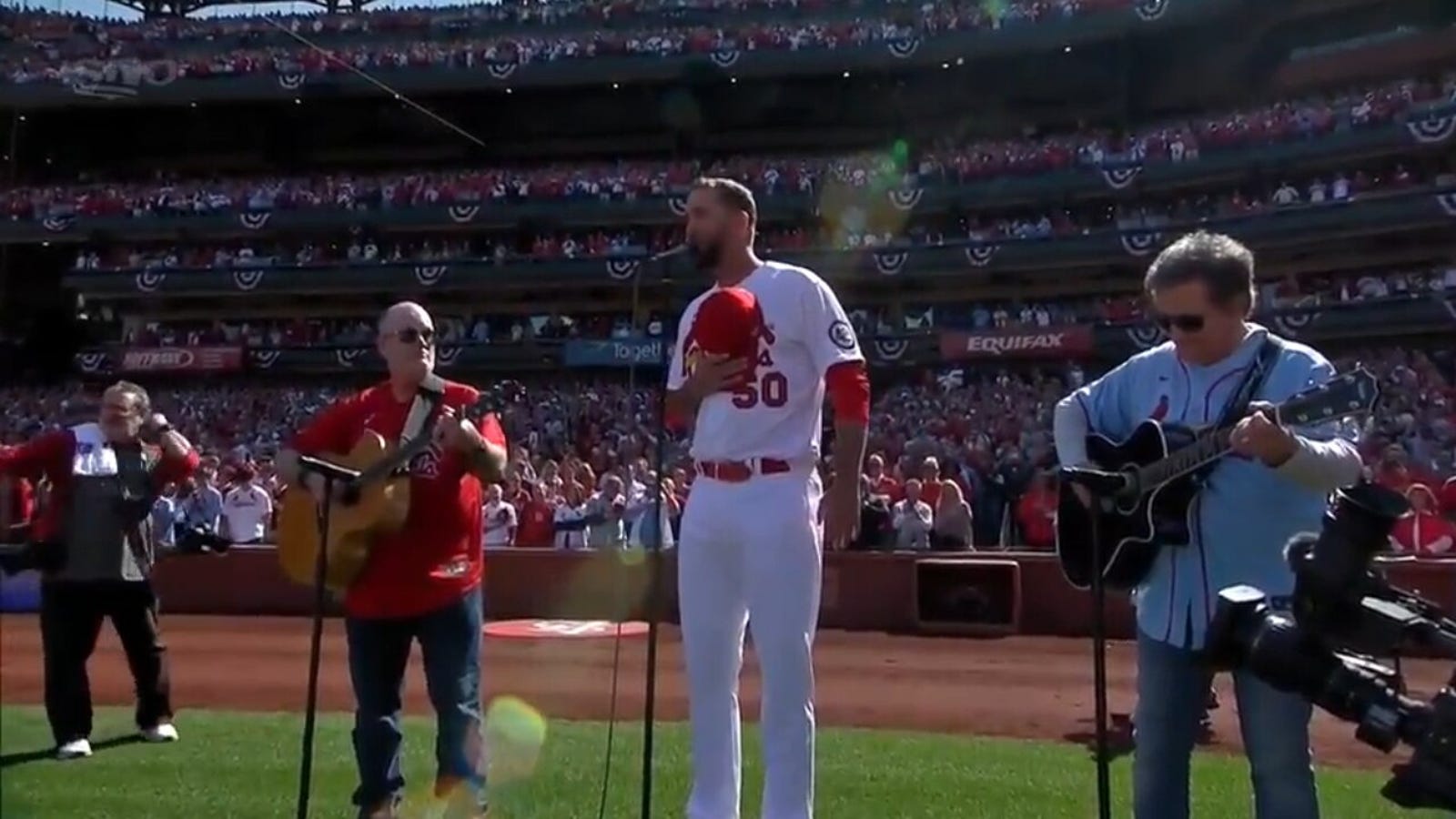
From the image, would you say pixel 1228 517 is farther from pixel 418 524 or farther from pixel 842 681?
pixel 842 681

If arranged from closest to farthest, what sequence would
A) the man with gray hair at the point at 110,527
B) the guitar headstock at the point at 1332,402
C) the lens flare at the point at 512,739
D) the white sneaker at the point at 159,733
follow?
the guitar headstock at the point at 1332,402, the lens flare at the point at 512,739, the man with gray hair at the point at 110,527, the white sneaker at the point at 159,733

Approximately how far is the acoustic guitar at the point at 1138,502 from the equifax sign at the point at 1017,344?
28.3 metres

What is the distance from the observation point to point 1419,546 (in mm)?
13766

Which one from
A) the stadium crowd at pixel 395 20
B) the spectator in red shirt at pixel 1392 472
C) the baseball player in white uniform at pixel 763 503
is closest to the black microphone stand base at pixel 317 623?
the baseball player in white uniform at pixel 763 503

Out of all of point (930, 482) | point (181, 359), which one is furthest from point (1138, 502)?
point (181, 359)

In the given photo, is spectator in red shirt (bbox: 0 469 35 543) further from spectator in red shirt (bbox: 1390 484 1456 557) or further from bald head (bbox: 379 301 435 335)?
spectator in red shirt (bbox: 1390 484 1456 557)

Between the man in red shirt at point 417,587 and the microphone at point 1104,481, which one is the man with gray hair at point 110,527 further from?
the microphone at point 1104,481

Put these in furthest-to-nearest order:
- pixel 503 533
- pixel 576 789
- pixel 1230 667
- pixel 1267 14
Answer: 1. pixel 1267 14
2. pixel 503 533
3. pixel 576 789
4. pixel 1230 667

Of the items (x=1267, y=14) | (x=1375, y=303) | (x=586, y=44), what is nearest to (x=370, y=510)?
(x=1375, y=303)

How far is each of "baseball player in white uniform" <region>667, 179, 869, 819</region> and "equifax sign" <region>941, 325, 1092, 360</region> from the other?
1097 inches

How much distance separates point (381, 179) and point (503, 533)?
89.0 ft

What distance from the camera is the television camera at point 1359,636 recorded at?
3.25 meters

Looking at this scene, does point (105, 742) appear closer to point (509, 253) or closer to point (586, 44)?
point (509, 253)

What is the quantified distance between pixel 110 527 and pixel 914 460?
41.2 ft
